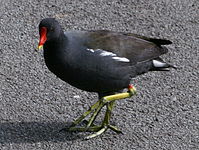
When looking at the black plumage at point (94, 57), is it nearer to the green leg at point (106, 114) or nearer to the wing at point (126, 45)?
the wing at point (126, 45)

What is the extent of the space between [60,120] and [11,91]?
23.1 inches

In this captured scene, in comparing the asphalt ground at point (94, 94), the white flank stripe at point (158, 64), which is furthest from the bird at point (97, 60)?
the asphalt ground at point (94, 94)

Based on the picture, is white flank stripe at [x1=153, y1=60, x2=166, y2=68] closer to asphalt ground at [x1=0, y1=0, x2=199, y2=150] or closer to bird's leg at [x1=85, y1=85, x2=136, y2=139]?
bird's leg at [x1=85, y1=85, x2=136, y2=139]

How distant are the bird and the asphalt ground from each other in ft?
0.64

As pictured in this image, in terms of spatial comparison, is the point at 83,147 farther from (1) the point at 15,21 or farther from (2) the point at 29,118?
(1) the point at 15,21

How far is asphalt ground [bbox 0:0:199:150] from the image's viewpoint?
4.48 meters

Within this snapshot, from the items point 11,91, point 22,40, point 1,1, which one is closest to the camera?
point 11,91

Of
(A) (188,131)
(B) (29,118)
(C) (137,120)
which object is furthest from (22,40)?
(A) (188,131)

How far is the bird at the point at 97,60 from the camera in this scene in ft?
13.8

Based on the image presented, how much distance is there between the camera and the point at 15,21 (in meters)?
6.07

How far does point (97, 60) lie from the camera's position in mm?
4242

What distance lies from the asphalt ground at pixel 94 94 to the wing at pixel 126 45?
0.52m

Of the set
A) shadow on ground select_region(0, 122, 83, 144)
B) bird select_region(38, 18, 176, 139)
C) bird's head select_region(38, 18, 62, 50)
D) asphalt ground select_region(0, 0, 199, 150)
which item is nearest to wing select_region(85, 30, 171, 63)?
bird select_region(38, 18, 176, 139)

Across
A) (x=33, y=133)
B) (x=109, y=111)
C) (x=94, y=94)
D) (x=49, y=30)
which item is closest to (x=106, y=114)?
(x=109, y=111)
